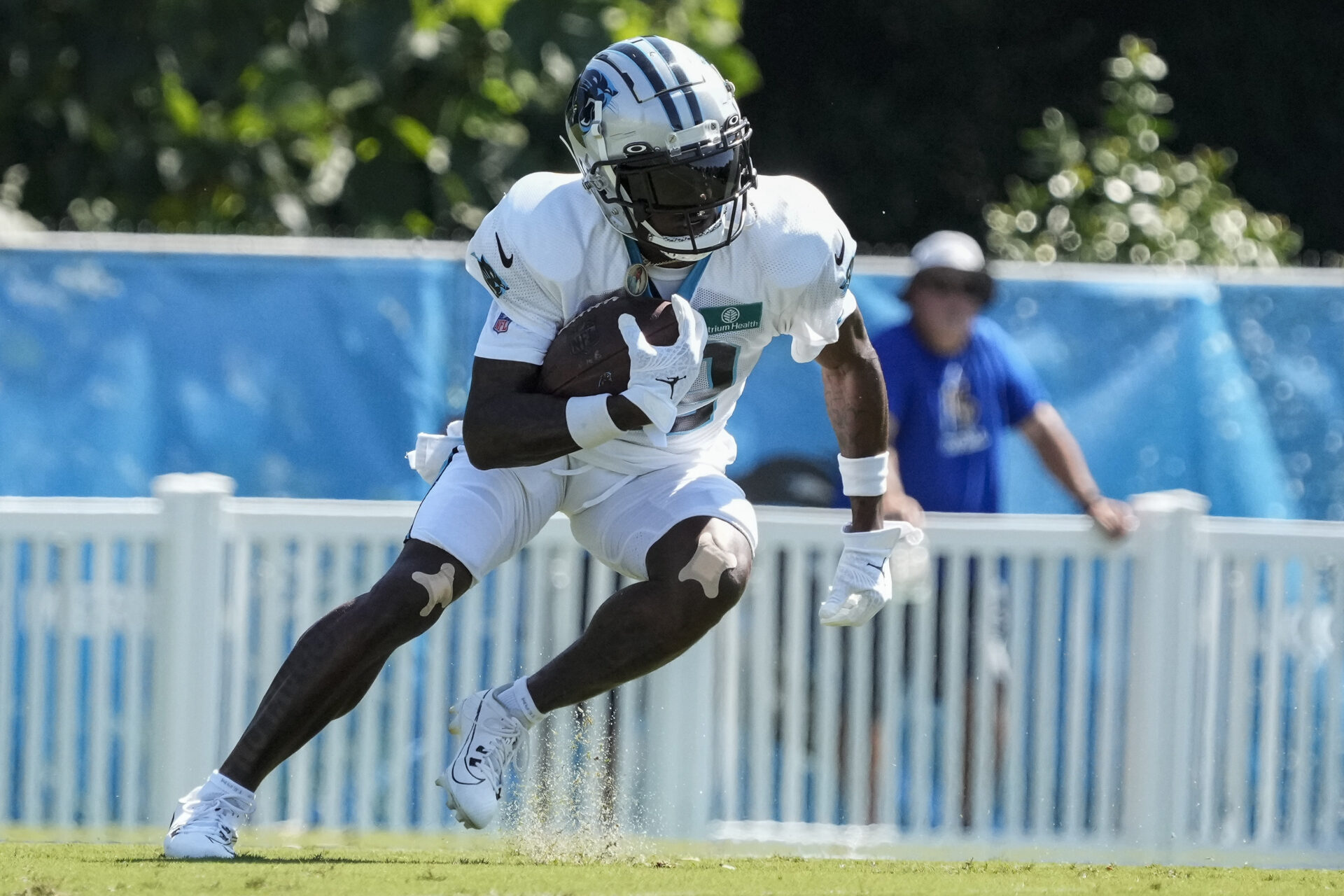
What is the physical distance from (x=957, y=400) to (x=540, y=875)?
2485 mm

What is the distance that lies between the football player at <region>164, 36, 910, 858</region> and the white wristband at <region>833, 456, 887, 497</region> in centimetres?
34

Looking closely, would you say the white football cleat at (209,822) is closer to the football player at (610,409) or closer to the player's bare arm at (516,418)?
the football player at (610,409)

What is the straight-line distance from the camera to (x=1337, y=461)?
6.40 m

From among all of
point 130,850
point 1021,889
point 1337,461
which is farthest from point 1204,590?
point 130,850

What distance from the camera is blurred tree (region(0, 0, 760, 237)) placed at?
778 cm

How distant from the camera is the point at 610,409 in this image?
13.3 feet

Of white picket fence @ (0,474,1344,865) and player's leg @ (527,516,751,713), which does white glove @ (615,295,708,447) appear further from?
white picket fence @ (0,474,1344,865)

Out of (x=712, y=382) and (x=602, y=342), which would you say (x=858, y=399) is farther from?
(x=602, y=342)

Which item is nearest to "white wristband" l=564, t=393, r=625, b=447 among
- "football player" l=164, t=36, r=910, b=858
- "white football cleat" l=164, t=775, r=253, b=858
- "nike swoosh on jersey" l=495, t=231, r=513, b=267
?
"football player" l=164, t=36, r=910, b=858

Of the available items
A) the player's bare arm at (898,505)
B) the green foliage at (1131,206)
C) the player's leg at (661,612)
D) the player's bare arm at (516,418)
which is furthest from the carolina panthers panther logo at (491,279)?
the green foliage at (1131,206)

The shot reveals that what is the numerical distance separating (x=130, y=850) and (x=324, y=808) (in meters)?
1.05

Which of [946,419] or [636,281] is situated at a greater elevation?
[636,281]

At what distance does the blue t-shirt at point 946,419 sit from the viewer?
5.95 m

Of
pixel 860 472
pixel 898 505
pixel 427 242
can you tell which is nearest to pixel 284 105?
pixel 427 242
